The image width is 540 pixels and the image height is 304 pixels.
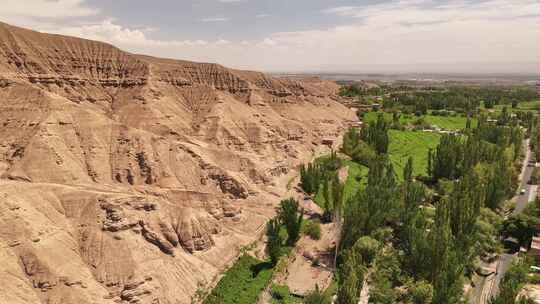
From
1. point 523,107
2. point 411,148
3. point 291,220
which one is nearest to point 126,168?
point 291,220

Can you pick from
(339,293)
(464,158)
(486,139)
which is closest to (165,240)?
(339,293)

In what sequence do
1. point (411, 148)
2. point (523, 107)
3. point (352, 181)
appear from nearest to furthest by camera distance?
point (352, 181)
point (411, 148)
point (523, 107)

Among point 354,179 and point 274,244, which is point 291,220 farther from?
point 354,179

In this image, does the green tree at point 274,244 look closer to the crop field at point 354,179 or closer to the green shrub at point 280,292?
the green shrub at point 280,292

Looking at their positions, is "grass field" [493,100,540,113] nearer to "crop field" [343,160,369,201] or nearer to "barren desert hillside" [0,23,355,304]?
"crop field" [343,160,369,201]

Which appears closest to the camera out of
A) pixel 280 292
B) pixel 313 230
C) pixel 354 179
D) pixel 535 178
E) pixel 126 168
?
pixel 280 292

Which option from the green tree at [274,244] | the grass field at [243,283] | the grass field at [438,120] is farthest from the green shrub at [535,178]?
the grass field at [243,283]
